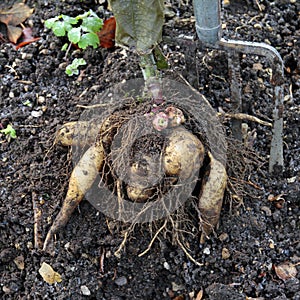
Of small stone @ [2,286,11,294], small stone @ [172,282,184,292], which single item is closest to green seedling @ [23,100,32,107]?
small stone @ [2,286,11,294]

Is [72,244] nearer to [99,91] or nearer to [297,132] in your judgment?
[99,91]

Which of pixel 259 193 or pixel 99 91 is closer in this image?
pixel 259 193

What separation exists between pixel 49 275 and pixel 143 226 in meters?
0.34

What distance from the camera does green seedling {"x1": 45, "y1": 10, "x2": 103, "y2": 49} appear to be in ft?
6.68

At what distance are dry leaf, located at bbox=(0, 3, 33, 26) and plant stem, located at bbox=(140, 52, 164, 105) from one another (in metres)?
0.83

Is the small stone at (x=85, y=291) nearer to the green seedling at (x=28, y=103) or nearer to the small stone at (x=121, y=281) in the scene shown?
the small stone at (x=121, y=281)

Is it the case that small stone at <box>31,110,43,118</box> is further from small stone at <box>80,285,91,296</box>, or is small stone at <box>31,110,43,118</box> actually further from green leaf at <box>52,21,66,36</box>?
small stone at <box>80,285,91,296</box>

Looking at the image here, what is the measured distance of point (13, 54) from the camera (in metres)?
2.26

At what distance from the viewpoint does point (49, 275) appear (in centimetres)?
183

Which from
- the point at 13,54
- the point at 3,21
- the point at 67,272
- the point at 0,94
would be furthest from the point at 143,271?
the point at 3,21

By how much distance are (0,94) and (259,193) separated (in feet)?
3.37

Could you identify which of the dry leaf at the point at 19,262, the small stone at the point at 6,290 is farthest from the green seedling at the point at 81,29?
the small stone at the point at 6,290

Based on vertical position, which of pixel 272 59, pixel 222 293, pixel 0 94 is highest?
pixel 272 59

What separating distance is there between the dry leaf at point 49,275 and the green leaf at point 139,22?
75cm
